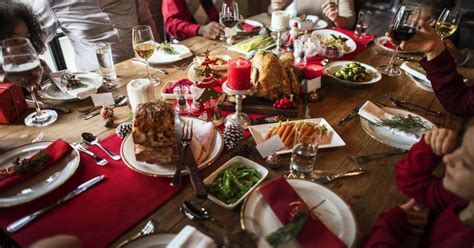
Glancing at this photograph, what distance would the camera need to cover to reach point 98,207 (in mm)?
932

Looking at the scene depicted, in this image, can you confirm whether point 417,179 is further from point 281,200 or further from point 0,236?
point 0,236

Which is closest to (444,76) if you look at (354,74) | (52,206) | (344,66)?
(354,74)

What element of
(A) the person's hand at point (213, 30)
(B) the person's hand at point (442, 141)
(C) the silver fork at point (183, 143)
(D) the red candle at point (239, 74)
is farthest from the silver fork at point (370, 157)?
(A) the person's hand at point (213, 30)

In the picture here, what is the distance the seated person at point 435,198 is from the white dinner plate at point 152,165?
1.84 ft

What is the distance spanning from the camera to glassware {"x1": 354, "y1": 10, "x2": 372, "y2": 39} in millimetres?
2217

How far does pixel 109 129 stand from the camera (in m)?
1.29

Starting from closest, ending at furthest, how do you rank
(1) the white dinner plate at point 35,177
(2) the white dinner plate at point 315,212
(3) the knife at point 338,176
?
(2) the white dinner plate at point 315,212, (1) the white dinner plate at point 35,177, (3) the knife at point 338,176

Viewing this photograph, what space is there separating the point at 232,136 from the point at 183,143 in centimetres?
20

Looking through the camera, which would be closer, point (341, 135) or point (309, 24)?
point (341, 135)

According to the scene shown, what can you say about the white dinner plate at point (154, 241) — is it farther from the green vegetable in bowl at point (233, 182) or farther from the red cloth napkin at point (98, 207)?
the green vegetable in bowl at point (233, 182)

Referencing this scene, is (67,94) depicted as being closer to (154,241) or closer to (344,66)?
(154,241)

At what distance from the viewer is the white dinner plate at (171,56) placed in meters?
1.88

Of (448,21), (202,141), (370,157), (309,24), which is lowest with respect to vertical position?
(370,157)

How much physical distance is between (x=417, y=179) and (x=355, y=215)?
221 mm
